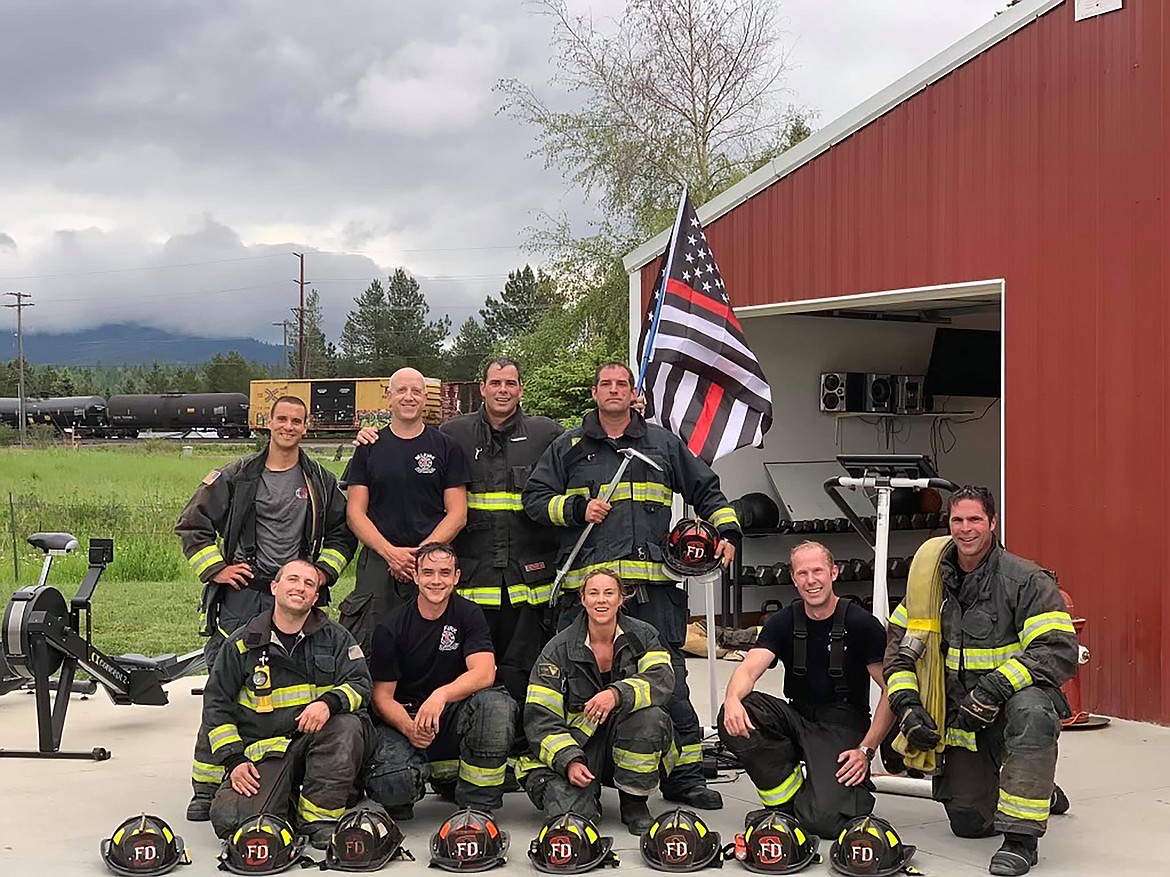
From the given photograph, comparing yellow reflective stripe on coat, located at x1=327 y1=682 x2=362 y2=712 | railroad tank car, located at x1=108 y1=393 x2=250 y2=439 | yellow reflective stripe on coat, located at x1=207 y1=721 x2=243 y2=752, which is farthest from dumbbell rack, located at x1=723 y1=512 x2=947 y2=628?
railroad tank car, located at x1=108 y1=393 x2=250 y2=439

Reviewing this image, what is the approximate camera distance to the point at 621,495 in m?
6.75

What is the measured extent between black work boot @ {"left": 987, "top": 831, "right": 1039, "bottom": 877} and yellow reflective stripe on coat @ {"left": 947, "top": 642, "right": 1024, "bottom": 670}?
A: 0.66m

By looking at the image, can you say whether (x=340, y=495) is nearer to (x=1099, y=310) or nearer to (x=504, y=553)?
(x=504, y=553)

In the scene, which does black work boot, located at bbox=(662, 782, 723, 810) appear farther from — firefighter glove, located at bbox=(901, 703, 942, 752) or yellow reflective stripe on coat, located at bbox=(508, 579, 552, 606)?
yellow reflective stripe on coat, located at bbox=(508, 579, 552, 606)

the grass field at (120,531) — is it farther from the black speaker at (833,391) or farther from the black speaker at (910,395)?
the black speaker at (910,395)

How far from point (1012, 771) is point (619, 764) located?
159 cm

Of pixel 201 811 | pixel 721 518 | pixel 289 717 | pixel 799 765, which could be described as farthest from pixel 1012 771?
pixel 201 811

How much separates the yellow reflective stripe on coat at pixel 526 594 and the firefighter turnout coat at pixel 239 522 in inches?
32.3

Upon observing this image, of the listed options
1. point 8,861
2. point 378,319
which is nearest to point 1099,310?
point 8,861

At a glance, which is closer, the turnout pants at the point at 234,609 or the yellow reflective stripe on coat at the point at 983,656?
the yellow reflective stripe on coat at the point at 983,656

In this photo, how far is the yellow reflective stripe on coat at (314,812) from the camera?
5676 mm

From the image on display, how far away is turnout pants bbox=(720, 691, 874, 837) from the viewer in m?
5.73

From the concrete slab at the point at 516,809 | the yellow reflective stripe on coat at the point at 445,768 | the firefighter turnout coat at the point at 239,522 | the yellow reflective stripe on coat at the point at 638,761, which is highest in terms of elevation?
the firefighter turnout coat at the point at 239,522

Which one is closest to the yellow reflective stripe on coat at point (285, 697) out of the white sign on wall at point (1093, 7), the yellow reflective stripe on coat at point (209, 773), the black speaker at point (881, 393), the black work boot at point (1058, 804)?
the yellow reflective stripe on coat at point (209, 773)
